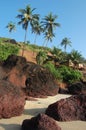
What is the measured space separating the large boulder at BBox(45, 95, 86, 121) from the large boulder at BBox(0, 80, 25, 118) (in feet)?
4.70

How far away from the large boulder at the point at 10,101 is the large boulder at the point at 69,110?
143 centimetres

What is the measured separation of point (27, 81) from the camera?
23.8 meters

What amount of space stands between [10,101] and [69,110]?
8.83 ft

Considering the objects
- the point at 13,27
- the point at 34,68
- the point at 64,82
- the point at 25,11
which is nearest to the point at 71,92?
the point at 34,68

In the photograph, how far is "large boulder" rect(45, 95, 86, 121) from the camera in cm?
1450

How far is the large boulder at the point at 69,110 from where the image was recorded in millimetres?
14500

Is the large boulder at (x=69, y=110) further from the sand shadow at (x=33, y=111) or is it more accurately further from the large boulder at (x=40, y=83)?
the large boulder at (x=40, y=83)

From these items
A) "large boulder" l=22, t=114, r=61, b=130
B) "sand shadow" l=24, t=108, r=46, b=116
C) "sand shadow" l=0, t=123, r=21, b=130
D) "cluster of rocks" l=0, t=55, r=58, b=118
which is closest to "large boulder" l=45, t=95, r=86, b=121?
"sand shadow" l=24, t=108, r=46, b=116

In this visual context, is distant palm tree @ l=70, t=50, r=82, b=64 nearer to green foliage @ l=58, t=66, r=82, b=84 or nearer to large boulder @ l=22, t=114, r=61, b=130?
green foliage @ l=58, t=66, r=82, b=84

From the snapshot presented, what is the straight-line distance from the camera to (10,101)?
14.4 m

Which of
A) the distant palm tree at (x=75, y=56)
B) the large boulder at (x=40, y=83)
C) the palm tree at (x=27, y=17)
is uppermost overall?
the palm tree at (x=27, y=17)

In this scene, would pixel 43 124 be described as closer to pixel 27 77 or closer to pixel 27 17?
pixel 27 77

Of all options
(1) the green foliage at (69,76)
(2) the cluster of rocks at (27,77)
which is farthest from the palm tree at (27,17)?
(2) the cluster of rocks at (27,77)

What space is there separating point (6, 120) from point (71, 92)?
1572 cm
